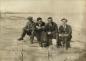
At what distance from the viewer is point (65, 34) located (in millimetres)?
1427

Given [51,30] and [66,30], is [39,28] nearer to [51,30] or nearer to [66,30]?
[51,30]

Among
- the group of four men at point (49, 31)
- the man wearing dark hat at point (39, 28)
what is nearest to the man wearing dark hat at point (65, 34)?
the group of four men at point (49, 31)

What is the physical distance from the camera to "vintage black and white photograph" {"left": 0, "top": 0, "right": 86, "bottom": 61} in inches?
55.9

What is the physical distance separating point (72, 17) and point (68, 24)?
0.19 feet

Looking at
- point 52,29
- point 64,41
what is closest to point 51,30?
point 52,29

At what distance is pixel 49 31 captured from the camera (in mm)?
1431

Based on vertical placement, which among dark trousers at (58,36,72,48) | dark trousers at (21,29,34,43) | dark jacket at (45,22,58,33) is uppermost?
dark jacket at (45,22,58,33)

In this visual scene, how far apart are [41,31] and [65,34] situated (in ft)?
0.55

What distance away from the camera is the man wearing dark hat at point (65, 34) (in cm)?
142

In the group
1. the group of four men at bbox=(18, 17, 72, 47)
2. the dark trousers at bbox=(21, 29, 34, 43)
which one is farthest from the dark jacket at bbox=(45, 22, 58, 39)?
the dark trousers at bbox=(21, 29, 34, 43)

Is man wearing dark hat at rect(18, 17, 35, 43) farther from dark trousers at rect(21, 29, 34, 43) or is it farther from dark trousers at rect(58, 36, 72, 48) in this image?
dark trousers at rect(58, 36, 72, 48)

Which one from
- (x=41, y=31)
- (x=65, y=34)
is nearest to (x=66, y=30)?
(x=65, y=34)

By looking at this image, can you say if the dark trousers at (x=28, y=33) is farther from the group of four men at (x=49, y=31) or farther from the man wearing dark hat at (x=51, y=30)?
the man wearing dark hat at (x=51, y=30)

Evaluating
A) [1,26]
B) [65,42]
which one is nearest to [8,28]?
[1,26]
